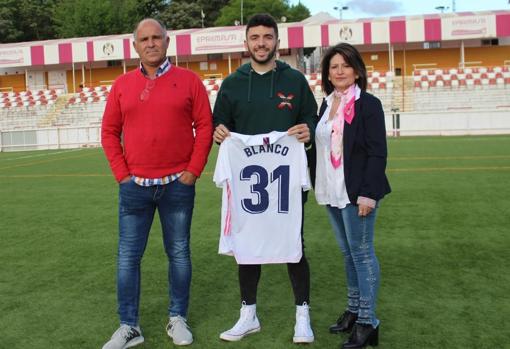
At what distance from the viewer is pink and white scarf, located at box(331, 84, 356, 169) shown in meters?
3.12

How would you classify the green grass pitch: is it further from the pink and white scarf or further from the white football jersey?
the pink and white scarf

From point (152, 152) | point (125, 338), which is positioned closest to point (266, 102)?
point (152, 152)

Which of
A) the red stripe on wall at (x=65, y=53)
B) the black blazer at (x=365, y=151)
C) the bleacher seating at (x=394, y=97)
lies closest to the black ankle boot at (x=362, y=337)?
the black blazer at (x=365, y=151)

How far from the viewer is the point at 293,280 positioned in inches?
136

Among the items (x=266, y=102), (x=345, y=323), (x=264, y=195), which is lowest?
(x=345, y=323)

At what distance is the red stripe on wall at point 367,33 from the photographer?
101ft

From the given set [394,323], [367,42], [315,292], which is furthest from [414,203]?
[367,42]

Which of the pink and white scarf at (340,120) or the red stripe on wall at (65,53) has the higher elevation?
the red stripe on wall at (65,53)

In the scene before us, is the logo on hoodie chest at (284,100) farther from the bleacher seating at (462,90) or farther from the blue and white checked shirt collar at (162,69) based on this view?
the bleacher seating at (462,90)

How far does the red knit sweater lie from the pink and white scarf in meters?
0.72

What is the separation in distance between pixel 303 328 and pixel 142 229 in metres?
1.09

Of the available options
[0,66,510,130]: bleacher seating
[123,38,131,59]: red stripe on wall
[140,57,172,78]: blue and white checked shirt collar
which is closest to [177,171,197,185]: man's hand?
[140,57,172,78]: blue and white checked shirt collar

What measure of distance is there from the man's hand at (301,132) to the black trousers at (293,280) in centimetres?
40

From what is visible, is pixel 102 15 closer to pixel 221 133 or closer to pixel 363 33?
pixel 363 33
